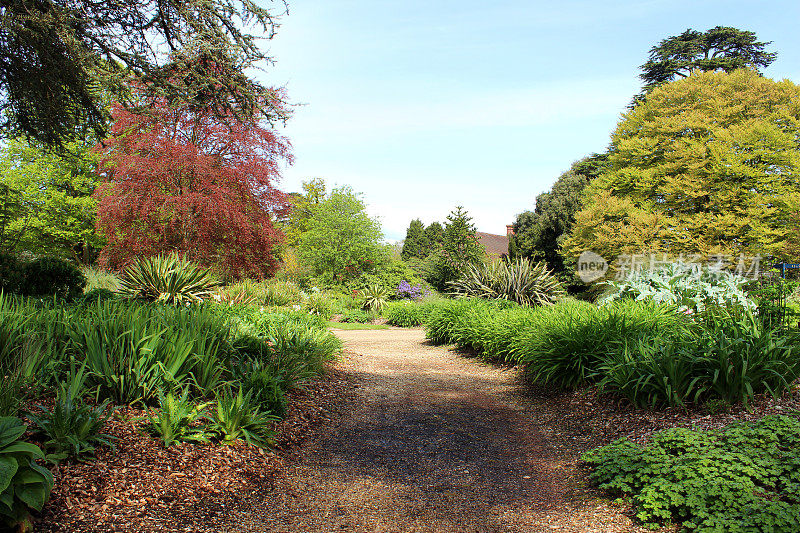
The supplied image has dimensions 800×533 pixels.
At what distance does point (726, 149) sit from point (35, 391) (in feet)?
73.1

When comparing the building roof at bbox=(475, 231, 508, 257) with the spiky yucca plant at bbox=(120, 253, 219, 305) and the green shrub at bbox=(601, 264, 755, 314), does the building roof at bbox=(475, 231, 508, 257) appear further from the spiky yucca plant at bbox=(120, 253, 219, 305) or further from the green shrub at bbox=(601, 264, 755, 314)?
the spiky yucca plant at bbox=(120, 253, 219, 305)

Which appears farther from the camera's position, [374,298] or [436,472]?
[374,298]

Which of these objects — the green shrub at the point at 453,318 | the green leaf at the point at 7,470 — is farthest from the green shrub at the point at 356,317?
the green leaf at the point at 7,470

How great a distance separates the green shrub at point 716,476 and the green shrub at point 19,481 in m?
3.28

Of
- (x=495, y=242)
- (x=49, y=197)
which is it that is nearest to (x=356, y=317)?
(x=49, y=197)

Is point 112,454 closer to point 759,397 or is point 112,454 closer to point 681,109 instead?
point 759,397

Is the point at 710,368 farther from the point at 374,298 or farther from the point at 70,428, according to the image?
the point at 374,298

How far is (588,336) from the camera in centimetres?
568

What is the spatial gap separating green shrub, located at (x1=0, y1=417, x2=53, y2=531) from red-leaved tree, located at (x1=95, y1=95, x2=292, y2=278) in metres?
11.9

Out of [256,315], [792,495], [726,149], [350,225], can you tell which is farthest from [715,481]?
[726,149]

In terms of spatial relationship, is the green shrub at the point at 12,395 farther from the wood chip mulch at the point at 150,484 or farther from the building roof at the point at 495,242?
the building roof at the point at 495,242

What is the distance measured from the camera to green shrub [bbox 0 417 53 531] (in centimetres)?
231

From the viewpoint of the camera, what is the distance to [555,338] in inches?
237

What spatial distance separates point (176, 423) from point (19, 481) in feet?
3.72
